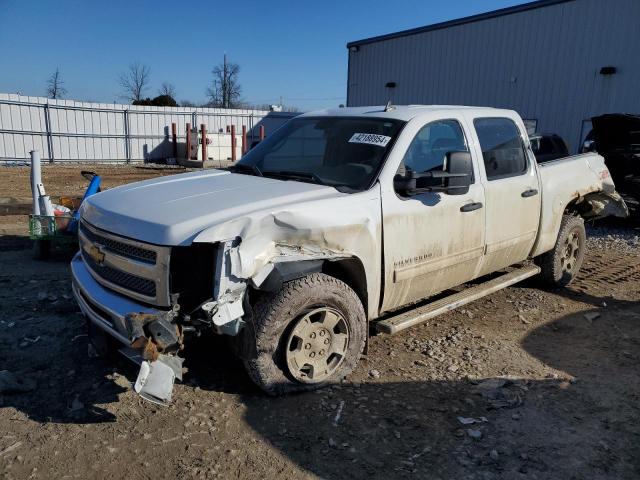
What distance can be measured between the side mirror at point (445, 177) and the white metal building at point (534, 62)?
398 inches

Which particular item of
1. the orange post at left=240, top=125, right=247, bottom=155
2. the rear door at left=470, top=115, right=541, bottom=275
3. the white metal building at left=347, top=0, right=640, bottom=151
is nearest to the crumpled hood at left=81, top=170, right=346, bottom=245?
the rear door at left=470, top=115, right=541, bottom=275

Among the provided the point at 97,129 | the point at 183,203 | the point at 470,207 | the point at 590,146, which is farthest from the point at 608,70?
the point at 97,129

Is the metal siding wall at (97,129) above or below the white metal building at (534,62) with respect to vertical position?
below

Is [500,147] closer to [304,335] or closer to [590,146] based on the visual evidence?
[304,335]

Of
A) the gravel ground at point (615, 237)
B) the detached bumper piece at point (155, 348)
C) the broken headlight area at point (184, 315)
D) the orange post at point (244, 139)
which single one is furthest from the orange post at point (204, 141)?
the detached bumper piece at point (155, 348)

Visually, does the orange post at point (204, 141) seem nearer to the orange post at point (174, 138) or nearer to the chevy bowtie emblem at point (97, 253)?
the orange post at point (174, 138)

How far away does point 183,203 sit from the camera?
3.32 m

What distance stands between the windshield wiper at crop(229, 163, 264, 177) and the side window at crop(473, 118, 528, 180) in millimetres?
1970

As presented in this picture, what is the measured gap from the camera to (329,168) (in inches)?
157

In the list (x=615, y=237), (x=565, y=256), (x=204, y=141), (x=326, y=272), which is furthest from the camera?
(x=204, y=141)

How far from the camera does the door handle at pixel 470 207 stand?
418 cm

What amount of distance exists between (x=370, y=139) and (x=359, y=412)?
2012mm

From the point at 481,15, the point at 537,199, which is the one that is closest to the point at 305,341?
the point at 537,199

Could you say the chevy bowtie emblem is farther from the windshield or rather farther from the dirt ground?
the windshield
